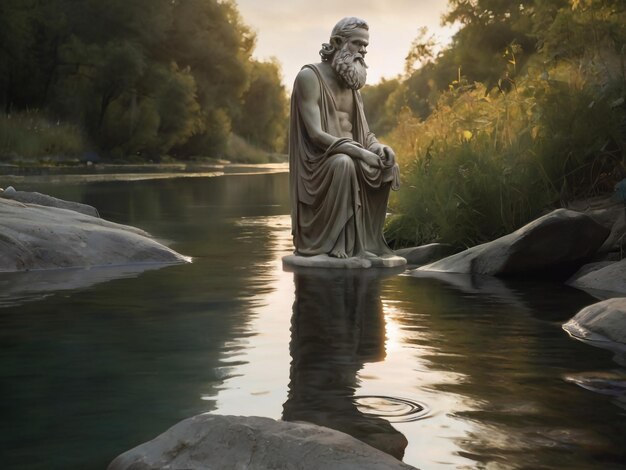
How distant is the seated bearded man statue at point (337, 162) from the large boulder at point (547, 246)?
1.24 meters

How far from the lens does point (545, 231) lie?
8758 mm

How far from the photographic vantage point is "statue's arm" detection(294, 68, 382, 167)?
32.3 ft

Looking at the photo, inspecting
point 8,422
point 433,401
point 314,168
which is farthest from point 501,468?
point 314,168

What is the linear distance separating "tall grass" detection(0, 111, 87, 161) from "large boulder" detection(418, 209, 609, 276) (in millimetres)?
31400

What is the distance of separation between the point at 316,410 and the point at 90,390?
3.60ft

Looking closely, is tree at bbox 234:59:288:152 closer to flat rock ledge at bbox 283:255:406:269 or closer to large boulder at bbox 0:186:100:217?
large boulder at bbox 0:186:100:217

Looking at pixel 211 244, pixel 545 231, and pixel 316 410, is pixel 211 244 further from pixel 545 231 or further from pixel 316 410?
pixel 316 410

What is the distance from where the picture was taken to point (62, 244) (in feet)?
31.9

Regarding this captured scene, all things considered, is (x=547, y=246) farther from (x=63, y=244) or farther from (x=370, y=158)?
(x=63, y=244)

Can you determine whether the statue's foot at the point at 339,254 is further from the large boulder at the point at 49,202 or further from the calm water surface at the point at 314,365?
the large boulder at the point at 49,202

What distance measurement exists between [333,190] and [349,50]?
1.40 meters

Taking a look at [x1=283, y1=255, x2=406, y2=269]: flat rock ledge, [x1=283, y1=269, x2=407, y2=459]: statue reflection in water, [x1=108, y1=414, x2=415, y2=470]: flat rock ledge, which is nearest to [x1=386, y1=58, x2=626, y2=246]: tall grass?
[x1=283, y1=255, x2=406, y2=269]: flat rock ledge

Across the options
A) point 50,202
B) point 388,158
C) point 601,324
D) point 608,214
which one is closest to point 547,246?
point 608,214

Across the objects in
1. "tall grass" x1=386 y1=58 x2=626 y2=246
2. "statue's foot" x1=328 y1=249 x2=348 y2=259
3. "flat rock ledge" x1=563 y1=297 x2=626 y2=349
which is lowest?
"flat rock ledge" x1=563 y1=297 x2=626 y2=349
